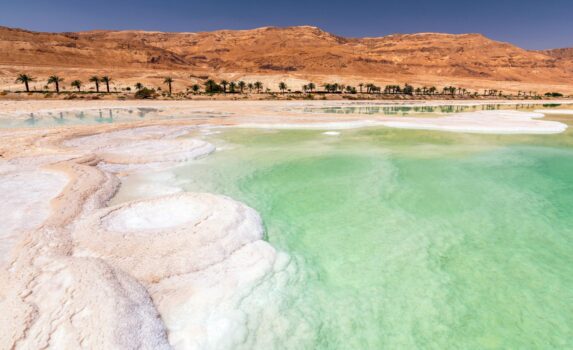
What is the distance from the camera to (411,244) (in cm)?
1033

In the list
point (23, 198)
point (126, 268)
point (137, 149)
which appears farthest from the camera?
point (137, 149)

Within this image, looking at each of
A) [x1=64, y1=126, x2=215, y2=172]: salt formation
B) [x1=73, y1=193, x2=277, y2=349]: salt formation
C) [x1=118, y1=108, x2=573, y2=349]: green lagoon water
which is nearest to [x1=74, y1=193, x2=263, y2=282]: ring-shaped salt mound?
[x1=73, y1=193, x2=277, y2=349]: salt formation

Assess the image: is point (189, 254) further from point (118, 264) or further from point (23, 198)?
point (23, 198)

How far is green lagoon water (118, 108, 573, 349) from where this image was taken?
22.9 feet

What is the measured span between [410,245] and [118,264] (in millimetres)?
7610

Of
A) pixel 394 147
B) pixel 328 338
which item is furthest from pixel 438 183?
pixel 328 338

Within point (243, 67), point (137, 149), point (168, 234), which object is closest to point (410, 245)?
point (168, 234)

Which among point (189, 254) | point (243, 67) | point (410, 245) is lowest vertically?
point (410, 245)

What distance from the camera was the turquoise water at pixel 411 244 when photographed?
6984 millimetres

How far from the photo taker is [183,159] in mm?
18906

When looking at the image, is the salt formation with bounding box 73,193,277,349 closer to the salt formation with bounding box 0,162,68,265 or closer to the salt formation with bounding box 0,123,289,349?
the salt formation with bounding box 0,123,289,349

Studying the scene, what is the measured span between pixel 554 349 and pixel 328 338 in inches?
160

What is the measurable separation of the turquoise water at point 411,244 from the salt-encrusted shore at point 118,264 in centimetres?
107

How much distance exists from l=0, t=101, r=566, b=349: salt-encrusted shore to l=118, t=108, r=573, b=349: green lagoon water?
95 cm
